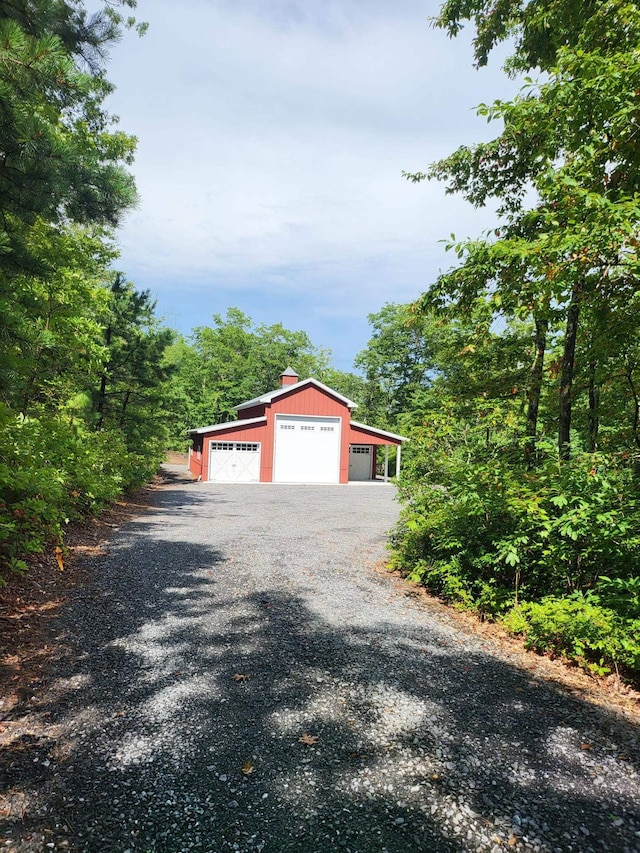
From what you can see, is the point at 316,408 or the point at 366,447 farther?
the point at 366,447

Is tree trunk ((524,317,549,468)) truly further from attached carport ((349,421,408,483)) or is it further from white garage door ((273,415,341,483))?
attached carport ((349,421,408,483))

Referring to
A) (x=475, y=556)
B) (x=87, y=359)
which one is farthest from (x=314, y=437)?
(x=475, y=556)

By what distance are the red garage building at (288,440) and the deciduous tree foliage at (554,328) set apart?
16623 mm

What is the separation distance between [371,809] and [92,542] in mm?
6940

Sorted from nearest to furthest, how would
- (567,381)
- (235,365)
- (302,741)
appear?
(302,741)
(567,381)
(235,365)

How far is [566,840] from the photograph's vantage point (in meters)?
2.14

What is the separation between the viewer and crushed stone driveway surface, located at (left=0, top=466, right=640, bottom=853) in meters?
2.15

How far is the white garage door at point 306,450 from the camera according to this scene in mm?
23516

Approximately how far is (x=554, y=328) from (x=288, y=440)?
1778cm

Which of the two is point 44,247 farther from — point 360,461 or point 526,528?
point 360,461

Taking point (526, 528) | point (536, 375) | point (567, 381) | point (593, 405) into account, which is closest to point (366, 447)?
point (536, 375)

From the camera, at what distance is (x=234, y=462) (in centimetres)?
2295

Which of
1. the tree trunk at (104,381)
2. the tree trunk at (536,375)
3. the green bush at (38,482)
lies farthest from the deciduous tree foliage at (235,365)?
the tree trunk at (536,375)

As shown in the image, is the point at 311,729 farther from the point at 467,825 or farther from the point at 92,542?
the point at 92,542
